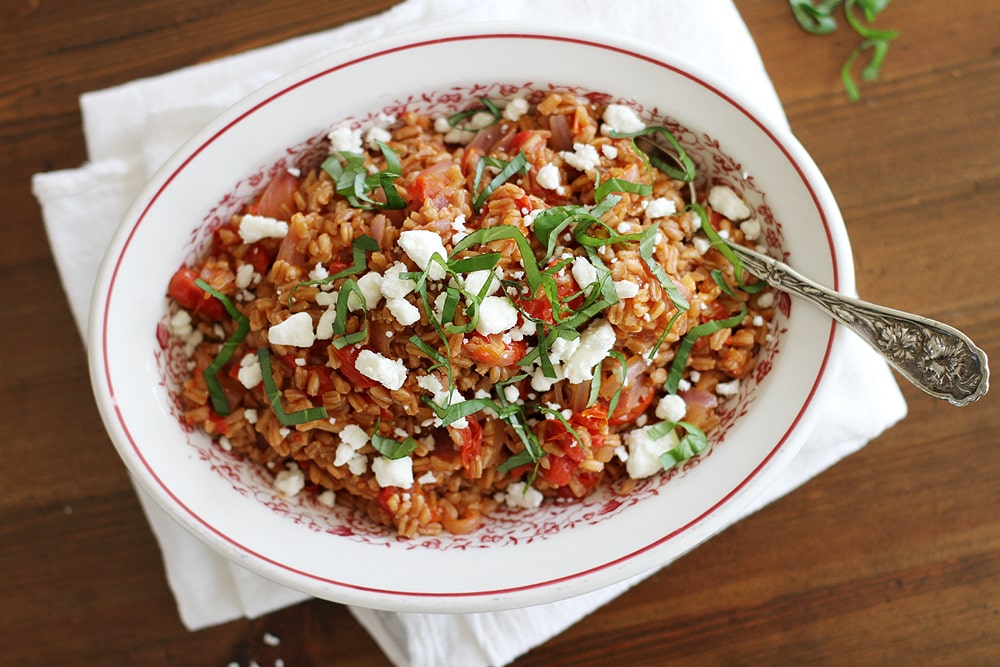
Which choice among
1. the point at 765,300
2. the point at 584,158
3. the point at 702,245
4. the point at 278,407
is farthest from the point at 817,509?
the point at 278,407

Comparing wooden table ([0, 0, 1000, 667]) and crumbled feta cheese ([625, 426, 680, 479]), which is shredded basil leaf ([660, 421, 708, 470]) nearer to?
crumbled feta cheese ([625, 426, 680, 479])

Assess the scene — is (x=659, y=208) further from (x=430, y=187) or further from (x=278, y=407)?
(x=278, y=407)

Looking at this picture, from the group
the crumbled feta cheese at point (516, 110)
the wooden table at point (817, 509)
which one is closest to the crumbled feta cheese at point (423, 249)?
the crumbled feta cheese at point (516, 110)

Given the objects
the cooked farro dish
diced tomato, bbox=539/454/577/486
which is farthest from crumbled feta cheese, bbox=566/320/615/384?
diced tomato, bbox=539/454/577/486

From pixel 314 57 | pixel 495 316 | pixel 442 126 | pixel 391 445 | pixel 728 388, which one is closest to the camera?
pixel 495 316

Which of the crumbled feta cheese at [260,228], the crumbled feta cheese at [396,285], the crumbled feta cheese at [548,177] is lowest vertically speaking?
the crumbled feta cheese at [260,228]

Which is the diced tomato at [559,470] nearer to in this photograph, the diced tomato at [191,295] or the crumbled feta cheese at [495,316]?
the crumbled feta cheese at [495,316]

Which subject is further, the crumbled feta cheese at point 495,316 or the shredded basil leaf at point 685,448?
the shredded basil leaf at point 685,448
